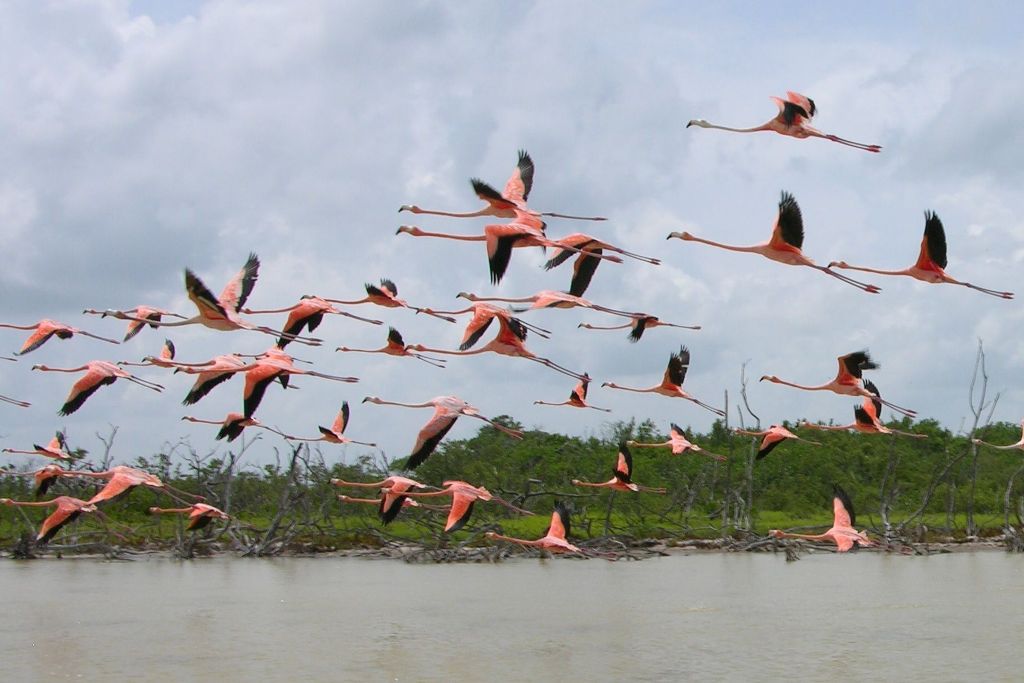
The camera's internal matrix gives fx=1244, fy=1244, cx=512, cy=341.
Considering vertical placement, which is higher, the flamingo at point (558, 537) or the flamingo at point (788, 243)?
the flamingo at point (788, 243)

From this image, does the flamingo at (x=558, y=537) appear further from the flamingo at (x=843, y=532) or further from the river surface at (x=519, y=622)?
the flamingo at (x=843, y=532)

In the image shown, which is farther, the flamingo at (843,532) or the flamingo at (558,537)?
the flamingo at (558,537)

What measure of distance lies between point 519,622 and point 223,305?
273 inches

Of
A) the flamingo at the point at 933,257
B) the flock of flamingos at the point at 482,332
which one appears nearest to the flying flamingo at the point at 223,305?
the flock of flamingos at the point at 482,332

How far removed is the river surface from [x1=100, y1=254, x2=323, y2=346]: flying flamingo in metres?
3.83

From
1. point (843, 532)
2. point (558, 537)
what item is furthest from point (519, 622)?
point (843, 532)

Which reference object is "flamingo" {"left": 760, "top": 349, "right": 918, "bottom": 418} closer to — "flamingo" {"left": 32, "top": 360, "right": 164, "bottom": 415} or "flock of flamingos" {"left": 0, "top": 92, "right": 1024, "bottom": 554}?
"flock of flamingos" {"left": 0, "top": 92, "right": 1024, "bottom": 554}

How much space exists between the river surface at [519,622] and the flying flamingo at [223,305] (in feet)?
12.6

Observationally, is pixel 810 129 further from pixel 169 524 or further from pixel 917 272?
pixel 169 524

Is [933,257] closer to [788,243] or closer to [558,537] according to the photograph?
[788,243]

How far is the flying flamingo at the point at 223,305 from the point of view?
11.8 m

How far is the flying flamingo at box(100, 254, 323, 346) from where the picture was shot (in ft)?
38.8

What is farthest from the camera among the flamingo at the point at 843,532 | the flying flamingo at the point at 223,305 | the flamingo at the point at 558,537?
the flamingo at the point at 558,537

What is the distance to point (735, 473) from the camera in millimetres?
36094
